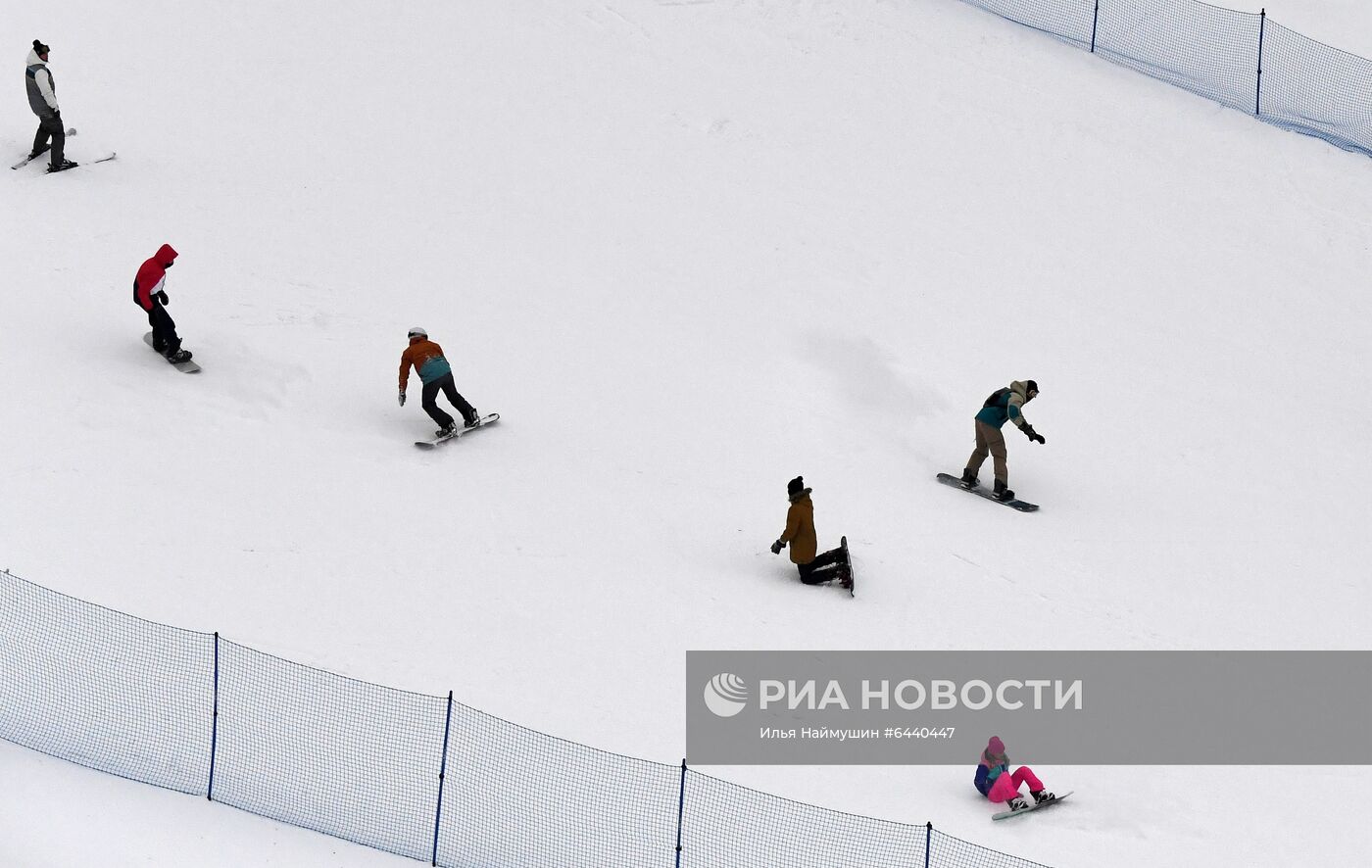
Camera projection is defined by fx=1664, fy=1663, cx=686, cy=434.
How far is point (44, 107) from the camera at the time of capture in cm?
2148

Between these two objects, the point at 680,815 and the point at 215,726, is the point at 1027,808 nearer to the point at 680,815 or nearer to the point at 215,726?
the point at 680,815

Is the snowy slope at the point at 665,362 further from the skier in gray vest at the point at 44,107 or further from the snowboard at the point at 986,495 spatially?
the skier in gray vest at the point at 44,107

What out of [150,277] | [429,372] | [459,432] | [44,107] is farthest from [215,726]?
[44,107]

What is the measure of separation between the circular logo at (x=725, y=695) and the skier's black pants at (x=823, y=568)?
2053 millimetres

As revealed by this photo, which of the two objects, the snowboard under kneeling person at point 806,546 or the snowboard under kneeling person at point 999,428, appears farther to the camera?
the snowboard under kneeling person at point 999,428

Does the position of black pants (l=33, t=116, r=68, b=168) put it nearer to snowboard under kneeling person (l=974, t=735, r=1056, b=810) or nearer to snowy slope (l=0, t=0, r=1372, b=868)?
snowy slope (l=0, t=0, r=1372, b=868)

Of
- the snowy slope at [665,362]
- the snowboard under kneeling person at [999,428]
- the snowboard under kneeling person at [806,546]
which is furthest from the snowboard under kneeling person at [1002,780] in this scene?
the snowboard under kneeling person at [999,428]

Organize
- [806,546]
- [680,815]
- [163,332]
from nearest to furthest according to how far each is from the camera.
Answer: [680,815] < [806,546] < [163,332]

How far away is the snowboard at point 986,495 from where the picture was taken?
18672mm

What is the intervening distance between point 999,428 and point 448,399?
240 inches

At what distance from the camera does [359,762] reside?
501 inches

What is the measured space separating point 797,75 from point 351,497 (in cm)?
1276

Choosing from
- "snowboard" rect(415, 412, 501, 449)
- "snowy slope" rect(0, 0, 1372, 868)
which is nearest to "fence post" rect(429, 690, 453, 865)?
"snowy slope" rect(0, 0, 1372, 868)

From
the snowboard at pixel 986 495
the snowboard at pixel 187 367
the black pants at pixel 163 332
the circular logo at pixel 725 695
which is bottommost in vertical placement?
the circular logo at pixel 725 695
